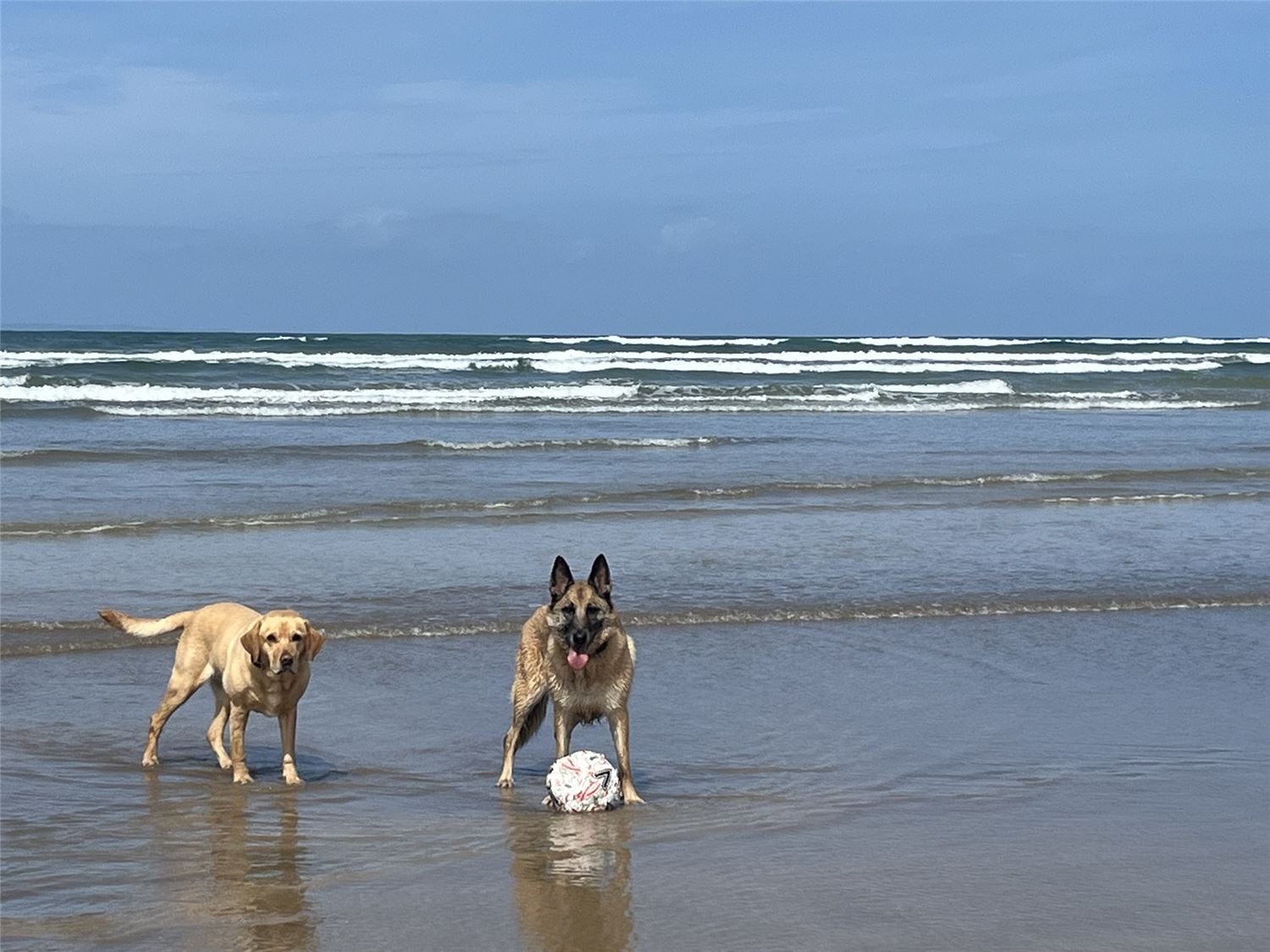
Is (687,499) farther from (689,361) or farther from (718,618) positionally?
(689,361)

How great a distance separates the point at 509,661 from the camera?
9078 mm

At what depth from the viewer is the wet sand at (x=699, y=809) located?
16.2 feet

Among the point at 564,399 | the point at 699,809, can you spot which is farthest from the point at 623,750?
the point at 564,399

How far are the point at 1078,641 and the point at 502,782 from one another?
14.7ft

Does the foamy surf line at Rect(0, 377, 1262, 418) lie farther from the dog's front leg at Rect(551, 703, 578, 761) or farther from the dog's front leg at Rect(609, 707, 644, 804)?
the dog's front leg at Rect(609, 707, 644, 804)

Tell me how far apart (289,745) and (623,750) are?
4.68ft

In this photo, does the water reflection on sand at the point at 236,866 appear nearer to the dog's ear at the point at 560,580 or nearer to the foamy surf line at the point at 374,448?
the dog's ear at the point at 560,580

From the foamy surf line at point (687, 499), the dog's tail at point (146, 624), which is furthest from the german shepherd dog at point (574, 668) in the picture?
the foamy surf line at point (687, 499)

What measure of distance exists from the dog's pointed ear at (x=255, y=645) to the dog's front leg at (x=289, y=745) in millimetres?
272

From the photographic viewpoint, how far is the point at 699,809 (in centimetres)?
635

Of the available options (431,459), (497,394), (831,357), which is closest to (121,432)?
(431,459)

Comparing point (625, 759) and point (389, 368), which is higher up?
point (389, 368)

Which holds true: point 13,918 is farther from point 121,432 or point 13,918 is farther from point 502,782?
point 121,432

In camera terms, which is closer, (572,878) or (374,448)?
(572,878)
